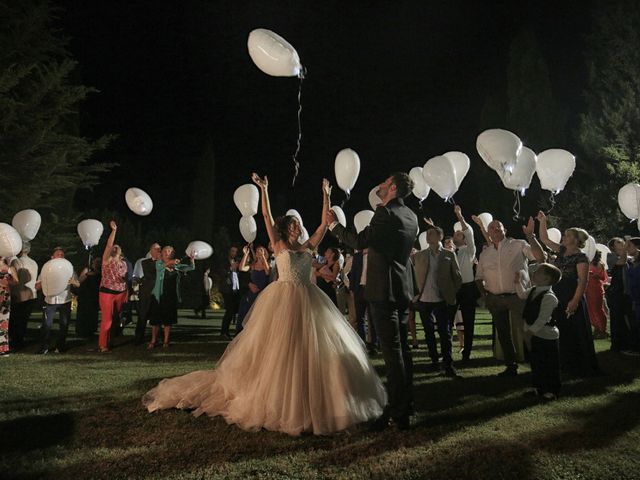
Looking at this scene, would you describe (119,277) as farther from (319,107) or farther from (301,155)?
(301,155)

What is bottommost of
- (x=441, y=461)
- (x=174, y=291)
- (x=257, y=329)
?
(x=441, y=461)

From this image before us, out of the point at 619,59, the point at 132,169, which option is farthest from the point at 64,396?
the point at 132,169

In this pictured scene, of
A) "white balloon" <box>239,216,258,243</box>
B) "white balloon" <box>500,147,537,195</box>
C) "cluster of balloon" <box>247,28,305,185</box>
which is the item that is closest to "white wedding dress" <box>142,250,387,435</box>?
"cluster of balloon" <box>247,28,305,185</box>

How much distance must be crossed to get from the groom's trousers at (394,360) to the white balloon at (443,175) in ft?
15.8

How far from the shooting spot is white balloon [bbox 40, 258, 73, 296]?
877 centimetres

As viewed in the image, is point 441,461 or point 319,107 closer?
point 441,461

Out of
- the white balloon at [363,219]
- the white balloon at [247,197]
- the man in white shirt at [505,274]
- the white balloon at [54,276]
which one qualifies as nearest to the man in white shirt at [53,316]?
the white balloon at [54,276]

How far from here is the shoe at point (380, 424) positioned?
420 centimetres

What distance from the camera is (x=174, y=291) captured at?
9.49 metres

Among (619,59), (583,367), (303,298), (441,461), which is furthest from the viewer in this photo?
(619,59)

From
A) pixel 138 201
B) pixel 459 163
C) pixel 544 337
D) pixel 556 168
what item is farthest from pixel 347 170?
pixel 138 201

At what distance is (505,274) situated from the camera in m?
6.55

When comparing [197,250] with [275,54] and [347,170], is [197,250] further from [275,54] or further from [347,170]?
[275,54]

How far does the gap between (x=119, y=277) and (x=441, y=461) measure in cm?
730
